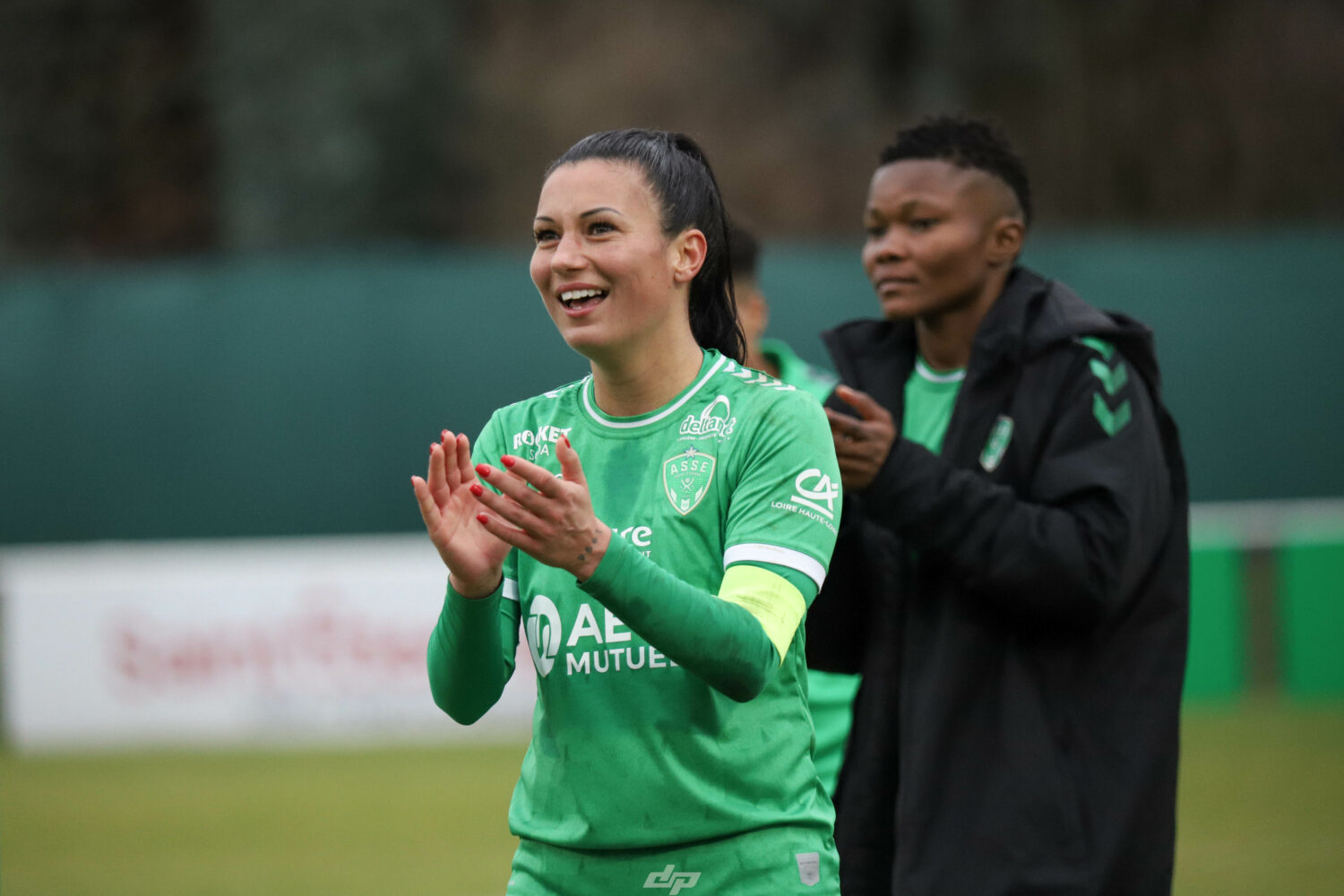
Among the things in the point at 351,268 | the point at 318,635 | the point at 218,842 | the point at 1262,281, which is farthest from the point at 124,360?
the point at 1262,281

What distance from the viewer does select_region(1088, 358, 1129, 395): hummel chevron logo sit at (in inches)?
122

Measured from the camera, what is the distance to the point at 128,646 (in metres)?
10.3

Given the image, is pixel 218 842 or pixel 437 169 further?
pixel 437 169

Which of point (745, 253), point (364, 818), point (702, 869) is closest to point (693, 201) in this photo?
point (702, 869)

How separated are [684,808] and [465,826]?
5.70 metres

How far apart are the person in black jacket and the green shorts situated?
32.0 inches

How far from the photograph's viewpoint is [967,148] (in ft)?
11.3

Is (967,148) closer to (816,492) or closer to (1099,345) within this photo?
(1099,345)

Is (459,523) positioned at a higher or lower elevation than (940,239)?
lower

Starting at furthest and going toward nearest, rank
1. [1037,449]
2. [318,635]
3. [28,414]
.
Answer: [28,414] → [318,635] → [1037,449]

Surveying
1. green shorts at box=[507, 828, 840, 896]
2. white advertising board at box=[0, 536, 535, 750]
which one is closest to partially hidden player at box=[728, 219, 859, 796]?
green shorts at box=[507, 828, 840, 896]

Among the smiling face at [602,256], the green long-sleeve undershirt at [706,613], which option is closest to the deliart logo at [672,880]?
the green long-sleeve undershirt at [706,613]

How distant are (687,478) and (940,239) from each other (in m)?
1.25

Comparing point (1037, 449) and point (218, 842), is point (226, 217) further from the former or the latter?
point (1037, 449)
